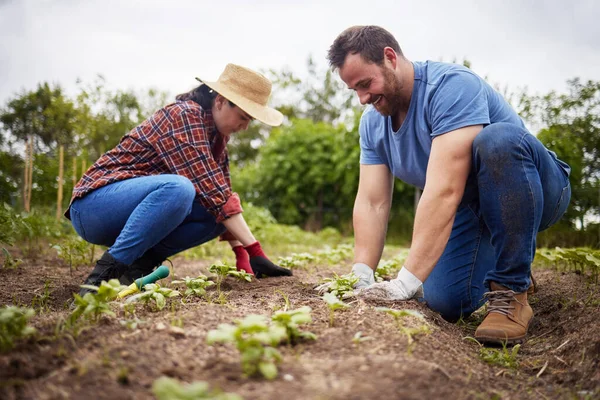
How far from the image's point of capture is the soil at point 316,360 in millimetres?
1158

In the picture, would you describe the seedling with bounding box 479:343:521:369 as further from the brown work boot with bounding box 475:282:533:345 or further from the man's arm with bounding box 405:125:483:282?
the man's arm with bounding box 405:125:483:282

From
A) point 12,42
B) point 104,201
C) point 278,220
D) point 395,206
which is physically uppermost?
point 12,42

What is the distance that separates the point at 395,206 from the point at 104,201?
6.62 meters

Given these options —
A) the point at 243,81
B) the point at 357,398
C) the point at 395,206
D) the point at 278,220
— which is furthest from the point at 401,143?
the point at 278,220

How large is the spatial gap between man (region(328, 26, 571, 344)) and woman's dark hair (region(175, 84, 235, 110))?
3.16 feet

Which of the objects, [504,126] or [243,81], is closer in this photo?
[504,126]

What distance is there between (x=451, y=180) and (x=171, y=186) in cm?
145

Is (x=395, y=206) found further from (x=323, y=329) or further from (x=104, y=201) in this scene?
(x=323, y=329)

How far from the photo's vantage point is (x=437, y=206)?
6.68 ft

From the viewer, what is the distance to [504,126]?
2121mm

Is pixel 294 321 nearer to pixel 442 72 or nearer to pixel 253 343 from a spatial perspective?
pixel 253 343

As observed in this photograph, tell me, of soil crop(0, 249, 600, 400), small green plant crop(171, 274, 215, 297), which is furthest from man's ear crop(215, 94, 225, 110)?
soil crop(0, 249, 600, 400)

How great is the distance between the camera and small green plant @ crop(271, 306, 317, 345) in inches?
55.0

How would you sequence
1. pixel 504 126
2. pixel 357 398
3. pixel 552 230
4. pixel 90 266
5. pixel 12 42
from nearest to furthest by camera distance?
pixel 357 398
pixel 504 126
pixel 90 266
pixel 12 42
pixel 552 230
